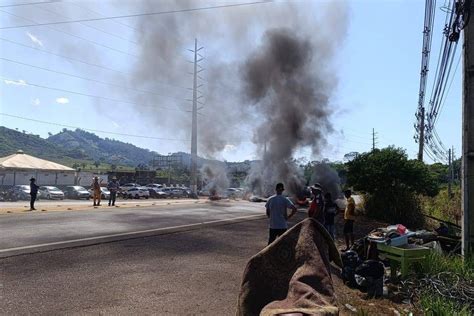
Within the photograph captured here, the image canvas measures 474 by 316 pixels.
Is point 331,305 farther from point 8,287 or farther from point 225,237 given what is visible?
point 225,237

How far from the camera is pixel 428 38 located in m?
14.2

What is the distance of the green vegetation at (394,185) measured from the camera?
17375 millimetres

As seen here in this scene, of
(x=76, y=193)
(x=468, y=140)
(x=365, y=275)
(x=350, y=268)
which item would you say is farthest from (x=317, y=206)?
(x=76, y=193)

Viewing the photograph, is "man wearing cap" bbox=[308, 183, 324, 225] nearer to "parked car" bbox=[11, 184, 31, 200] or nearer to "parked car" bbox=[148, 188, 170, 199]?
"parked car" bbox=[11, 184, 31, 200]

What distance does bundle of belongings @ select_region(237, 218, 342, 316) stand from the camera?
3184 millimetres

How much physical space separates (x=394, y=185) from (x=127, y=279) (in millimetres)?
14355

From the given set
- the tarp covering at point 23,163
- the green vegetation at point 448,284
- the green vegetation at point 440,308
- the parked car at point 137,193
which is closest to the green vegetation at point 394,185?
the green vegetation at point 448,284

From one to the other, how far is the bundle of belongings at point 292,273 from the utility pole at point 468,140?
5156 millimetres

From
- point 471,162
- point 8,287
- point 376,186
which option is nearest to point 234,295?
point 8,287

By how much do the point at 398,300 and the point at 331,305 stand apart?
136 inches

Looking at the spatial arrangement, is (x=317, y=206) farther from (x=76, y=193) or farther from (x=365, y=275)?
(x=76, y=193)

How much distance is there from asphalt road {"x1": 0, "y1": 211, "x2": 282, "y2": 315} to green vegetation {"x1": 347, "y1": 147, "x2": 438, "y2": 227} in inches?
394

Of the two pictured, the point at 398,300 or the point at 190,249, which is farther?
the point at 190,249

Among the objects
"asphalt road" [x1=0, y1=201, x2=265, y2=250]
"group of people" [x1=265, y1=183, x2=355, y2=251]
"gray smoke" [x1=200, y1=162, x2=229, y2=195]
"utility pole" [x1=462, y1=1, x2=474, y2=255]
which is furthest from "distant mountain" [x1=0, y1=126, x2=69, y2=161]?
"utility pole" [x1=462, y1=1, x2=474, y2=255]
